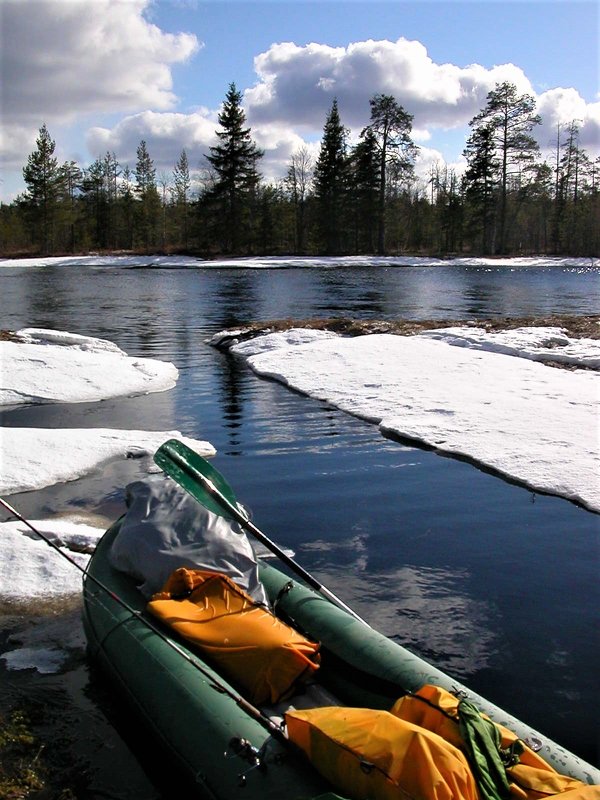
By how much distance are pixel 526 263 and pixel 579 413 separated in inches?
1626

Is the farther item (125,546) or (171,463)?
(171,463)

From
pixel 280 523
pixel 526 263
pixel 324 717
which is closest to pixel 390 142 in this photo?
pixel 526 263

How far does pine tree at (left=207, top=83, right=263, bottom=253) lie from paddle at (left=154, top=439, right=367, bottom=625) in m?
50.6

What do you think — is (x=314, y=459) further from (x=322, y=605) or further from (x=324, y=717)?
(x=324, y=717)

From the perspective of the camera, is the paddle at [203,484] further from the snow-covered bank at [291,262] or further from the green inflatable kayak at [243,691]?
the snow-covered bank at [291,262]

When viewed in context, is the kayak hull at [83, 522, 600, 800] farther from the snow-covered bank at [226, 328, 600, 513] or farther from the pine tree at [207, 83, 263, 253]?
the pine tree at [207, 83, 263, 253]

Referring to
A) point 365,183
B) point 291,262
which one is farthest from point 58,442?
point 365,183

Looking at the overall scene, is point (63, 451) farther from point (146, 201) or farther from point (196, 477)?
point (146, 201)

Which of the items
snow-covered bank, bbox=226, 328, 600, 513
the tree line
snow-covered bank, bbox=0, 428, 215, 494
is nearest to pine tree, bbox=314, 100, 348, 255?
the tree line

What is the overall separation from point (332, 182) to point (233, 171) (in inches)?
282

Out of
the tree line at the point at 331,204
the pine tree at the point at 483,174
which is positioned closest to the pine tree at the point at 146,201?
the tree line at the point at 331,204

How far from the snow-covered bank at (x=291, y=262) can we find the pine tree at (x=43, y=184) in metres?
7.02

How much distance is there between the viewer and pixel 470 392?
10766mm

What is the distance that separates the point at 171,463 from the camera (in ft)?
15.7
